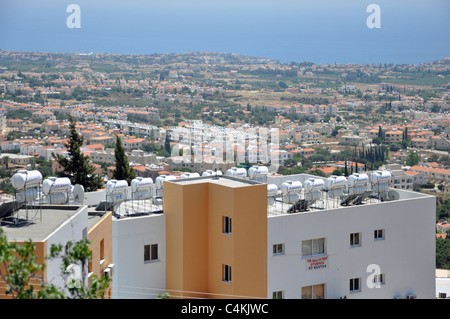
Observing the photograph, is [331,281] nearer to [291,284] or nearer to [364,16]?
[291,284]

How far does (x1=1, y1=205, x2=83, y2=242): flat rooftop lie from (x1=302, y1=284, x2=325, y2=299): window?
15.0 feet

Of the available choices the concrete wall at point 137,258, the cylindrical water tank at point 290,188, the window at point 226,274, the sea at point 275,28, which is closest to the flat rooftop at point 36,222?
the concrete wall at point 137,258

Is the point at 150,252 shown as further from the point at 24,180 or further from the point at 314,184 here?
the point at 314,184

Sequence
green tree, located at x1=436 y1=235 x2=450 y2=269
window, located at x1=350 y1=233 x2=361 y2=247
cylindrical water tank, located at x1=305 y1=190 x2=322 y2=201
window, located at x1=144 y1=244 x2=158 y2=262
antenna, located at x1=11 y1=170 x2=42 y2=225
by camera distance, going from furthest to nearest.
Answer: green tree, located at x1=436 y1=235 x2=450 y2=269 → cylindrical water tank, located at x1=305 y1=190 x2=322 y2=201 → window, located at x1=350 y1=233 x2=361 y2=247 → window, located at x1=144 y1=244 x2=158 y2=262 → antenna, located at x1=11 y1=170 x2=42 y2=225

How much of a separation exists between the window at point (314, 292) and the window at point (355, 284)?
1.95 feet

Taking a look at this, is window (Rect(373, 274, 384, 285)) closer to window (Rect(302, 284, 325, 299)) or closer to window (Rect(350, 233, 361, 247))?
window (Rect(350, 233, 361, 247))

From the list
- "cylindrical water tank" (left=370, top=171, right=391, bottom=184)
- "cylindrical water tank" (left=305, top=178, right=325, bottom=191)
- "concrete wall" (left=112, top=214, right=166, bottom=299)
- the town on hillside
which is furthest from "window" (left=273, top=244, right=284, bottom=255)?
the town on hillside

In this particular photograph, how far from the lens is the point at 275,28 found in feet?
577

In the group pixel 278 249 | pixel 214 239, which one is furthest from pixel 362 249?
pixel 214 239

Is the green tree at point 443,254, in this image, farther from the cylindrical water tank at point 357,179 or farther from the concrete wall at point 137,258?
the concrete wall at point 137,258

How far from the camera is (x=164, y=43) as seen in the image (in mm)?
169500

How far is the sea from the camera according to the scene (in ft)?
500
